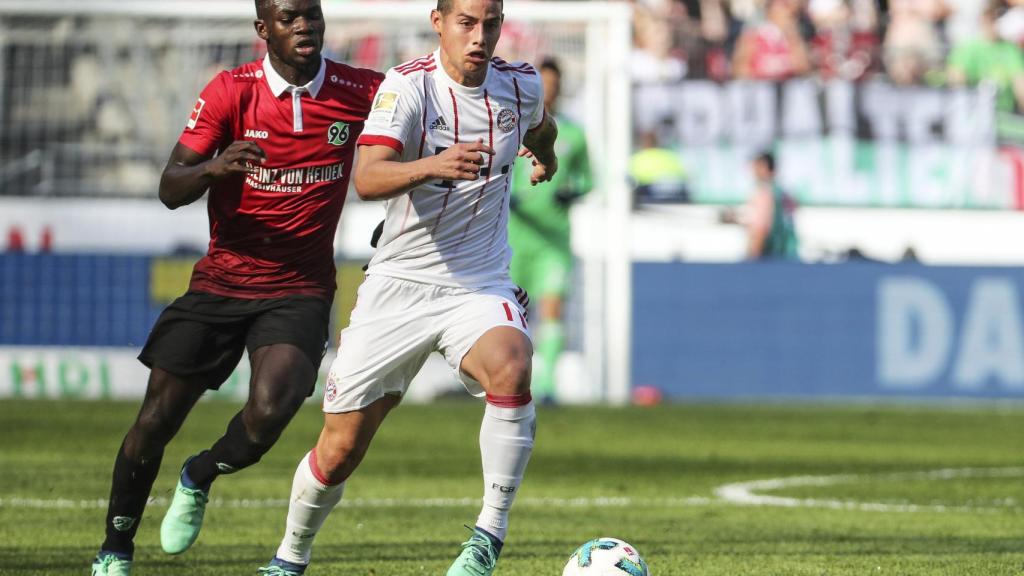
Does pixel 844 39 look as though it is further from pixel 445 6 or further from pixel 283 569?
pixel 283 569

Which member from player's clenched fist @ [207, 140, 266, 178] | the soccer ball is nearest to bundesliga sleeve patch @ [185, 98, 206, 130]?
player's clenched fist @ [207, 140, 266, 178]

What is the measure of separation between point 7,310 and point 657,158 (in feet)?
28.6

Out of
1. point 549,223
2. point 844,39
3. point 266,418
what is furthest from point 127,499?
point 844,39

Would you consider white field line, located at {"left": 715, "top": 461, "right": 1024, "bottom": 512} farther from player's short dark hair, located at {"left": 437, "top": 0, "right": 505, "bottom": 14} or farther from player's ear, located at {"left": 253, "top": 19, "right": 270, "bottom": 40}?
player's short dark hair, located at {"left": 437, "top": 0, "right": 505, "bottom": 14}

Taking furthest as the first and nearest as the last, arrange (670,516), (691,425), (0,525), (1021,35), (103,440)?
(1021,35) → (691,425) → (103,440) → (670,516) → (0,525)

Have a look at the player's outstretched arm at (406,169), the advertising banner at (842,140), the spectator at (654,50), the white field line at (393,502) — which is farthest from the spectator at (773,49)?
the player's outstretched arm at (406,169)

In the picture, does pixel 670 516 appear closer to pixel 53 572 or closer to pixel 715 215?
pixel 53 572

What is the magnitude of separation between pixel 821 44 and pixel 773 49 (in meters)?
0.81

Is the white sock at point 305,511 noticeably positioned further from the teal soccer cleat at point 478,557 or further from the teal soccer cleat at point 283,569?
the teal soccer cleat at point 478,557

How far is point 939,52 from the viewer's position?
78.6 ft

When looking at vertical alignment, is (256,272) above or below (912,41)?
below

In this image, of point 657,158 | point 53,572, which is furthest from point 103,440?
point 657,158

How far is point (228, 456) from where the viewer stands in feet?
22.1

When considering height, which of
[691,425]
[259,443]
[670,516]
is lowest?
[691,425]
